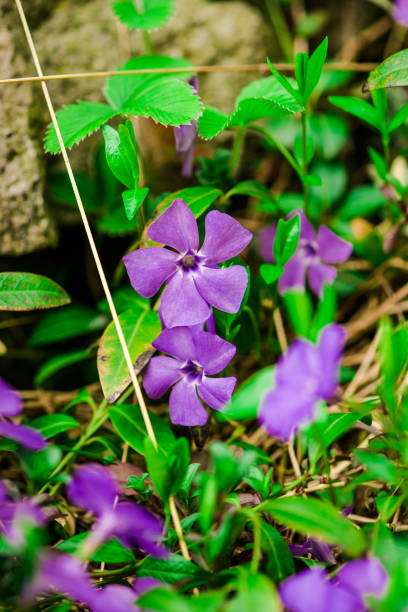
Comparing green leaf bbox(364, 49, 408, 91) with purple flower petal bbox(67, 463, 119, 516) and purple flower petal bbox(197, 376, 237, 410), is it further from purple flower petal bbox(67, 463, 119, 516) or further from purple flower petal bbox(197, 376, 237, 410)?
purple flower petal bbox(67, 463, 119, 516)

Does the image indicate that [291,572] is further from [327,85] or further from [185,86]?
[327,85]

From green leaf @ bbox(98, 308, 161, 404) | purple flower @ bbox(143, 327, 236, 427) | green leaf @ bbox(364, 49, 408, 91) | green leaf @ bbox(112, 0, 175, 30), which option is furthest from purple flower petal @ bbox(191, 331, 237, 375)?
green leaf @ bbox(112, 0, 175, 30)

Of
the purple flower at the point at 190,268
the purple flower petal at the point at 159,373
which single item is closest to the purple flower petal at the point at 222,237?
the purple flower at the point at 190,268

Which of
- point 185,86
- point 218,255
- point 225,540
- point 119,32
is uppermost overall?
point 119,32

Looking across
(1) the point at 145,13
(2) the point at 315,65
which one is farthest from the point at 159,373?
(1) the point at 145,13

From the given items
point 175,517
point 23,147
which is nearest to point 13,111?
point 23,147

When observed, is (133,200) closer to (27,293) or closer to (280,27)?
(27,293)
